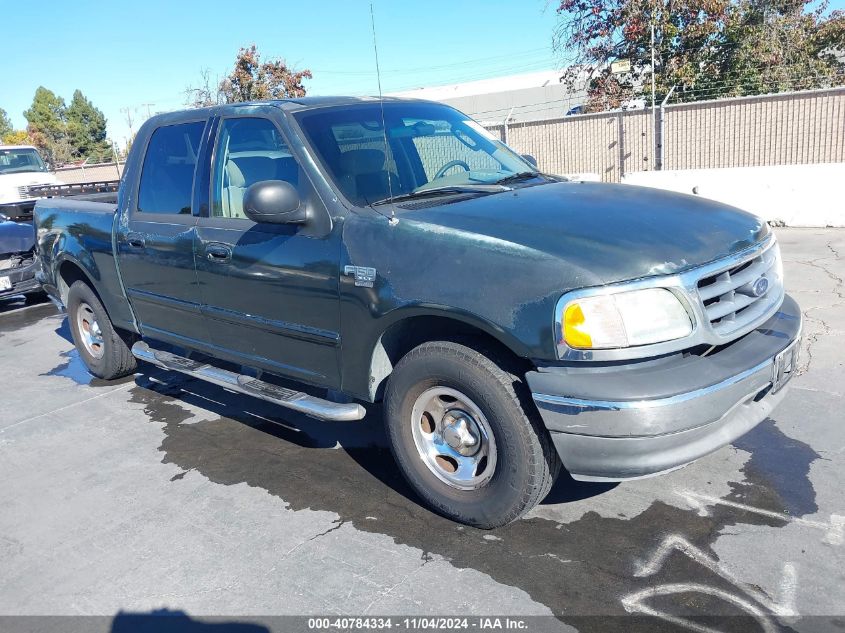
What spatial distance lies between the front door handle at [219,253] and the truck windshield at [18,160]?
51.6 ft

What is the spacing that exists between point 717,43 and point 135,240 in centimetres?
1873

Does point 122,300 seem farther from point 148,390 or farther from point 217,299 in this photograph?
point 217,299

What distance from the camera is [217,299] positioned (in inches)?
176

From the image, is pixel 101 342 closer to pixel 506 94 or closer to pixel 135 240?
pixel 135 240

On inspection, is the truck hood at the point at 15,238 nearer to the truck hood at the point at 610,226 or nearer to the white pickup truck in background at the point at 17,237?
the white pickup truck in background at the point at 17,237

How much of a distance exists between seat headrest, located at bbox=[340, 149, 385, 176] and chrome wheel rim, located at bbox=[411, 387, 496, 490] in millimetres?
1305

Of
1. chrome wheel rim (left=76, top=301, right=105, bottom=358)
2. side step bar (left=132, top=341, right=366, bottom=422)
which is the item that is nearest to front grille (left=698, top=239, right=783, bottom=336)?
side step bar (left=132, top=341, right=366, bottom=422)

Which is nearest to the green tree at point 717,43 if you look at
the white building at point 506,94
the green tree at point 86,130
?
the white building at point 506,94

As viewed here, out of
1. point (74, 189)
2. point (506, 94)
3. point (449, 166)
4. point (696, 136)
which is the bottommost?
point (696, 136)

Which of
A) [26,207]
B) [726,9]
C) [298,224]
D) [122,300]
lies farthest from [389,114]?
[726,9]

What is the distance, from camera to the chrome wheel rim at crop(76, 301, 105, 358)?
6.25 meters

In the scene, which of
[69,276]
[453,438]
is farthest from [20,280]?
[453,438]

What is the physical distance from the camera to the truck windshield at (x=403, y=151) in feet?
12.9

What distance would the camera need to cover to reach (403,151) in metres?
4.28
